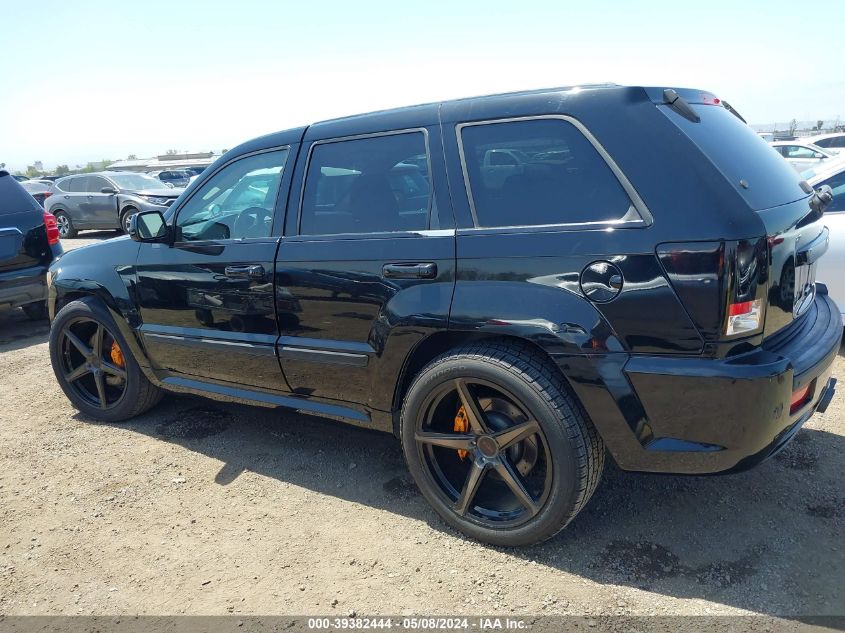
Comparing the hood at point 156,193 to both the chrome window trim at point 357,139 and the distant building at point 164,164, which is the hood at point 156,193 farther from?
the chrome window trim at point 357,139

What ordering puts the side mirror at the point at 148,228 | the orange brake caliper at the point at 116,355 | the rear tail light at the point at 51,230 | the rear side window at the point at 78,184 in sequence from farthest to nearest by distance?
the rear side window at the point at 78,184
the rear tail light at the point at 51,230
the orange brake caliper at the point at 116,355
the side mirror at the point at 148,228

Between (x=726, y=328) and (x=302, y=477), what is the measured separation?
2.30m

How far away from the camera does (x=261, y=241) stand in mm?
3324

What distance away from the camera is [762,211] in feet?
7.57

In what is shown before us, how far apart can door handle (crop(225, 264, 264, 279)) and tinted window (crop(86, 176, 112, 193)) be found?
44.0 ft

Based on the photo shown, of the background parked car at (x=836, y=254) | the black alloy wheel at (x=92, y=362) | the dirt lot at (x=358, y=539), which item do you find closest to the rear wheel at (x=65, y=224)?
the black alloy wheel at (x=92, y=362)

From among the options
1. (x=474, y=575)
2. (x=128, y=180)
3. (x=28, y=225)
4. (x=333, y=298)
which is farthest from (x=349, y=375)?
(x=128, y=180)

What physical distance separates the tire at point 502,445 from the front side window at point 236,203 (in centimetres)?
133

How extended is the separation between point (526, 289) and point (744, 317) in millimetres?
779

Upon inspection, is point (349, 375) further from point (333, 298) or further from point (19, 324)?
point (19, 324)

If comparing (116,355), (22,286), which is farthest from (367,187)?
(22,286)

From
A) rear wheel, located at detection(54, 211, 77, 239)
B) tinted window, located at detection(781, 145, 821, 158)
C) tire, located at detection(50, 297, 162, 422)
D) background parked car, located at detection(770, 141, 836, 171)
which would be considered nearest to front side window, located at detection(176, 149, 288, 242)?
tire, located at detection(50, 297, 162, 422)

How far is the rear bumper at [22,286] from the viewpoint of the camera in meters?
6.24

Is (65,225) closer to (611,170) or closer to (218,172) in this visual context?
(218,172)
